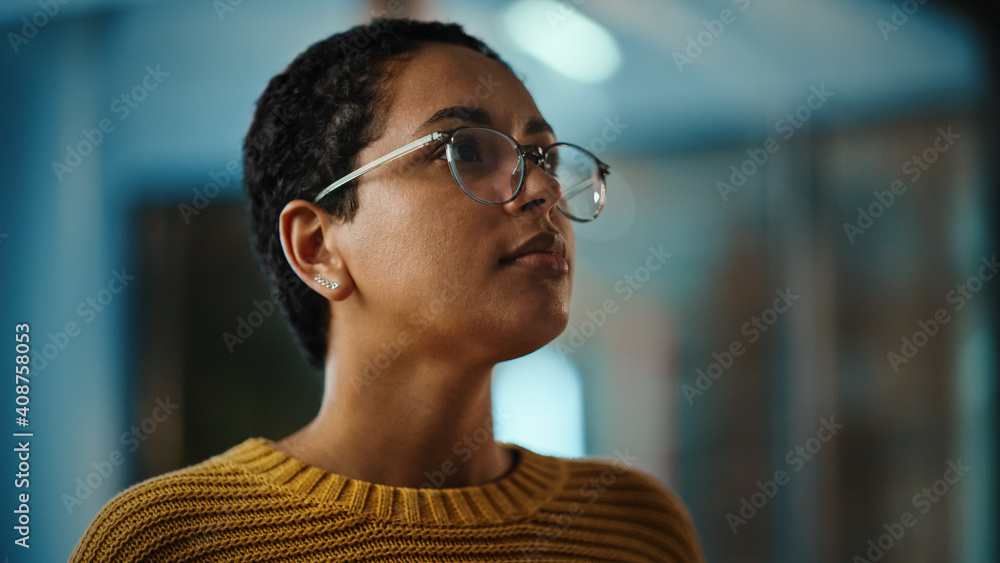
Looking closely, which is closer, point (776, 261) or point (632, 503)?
point (632, 503)

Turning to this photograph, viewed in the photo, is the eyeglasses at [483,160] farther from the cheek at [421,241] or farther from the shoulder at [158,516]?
the shoulder at [158,516]

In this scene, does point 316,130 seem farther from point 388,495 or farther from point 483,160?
point 388,495

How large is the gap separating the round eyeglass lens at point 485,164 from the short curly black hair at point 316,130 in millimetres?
123

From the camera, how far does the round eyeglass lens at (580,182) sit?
111 cm

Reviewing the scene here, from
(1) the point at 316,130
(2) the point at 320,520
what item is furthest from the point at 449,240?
(2) the point at 320,520

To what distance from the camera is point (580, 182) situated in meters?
1.13

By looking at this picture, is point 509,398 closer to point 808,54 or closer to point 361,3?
point 361,3

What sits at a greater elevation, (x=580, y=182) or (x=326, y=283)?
(x=580, y=182)

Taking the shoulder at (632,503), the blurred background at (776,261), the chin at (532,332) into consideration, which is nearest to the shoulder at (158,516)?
the chin at (532,332)

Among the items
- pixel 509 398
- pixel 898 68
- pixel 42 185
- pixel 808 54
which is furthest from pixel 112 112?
pixel 898 68

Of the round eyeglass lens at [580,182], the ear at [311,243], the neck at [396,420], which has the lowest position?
the neck at [396,420]

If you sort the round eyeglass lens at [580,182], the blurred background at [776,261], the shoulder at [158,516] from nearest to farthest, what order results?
Answer: the shoulder at [158,516], the round eyeglass lens at [580,182], the blurred background at [776,261]

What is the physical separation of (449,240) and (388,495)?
34cm

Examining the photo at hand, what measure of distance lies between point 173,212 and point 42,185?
74cm
